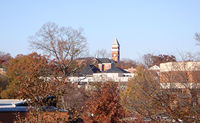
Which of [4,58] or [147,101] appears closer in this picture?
[147,101]

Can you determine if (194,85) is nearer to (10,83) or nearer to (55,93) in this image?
(55,93)

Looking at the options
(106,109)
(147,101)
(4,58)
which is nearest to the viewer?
(147,101)

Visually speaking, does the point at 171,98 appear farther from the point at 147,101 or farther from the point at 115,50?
the point at 115,50

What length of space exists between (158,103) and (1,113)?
11269 mm

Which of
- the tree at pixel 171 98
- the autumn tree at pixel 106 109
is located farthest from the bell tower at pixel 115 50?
the tree at pixel 171 98

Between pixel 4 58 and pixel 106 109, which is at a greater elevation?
pixel 4 58

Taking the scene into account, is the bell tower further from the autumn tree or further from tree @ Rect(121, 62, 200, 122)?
tree @ Rect(121, 62, 200, 122)

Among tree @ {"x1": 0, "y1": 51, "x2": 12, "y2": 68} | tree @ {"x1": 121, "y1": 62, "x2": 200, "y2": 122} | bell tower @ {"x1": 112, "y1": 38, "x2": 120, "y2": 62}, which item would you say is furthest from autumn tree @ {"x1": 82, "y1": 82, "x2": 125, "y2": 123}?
bell tower @ {"x1": 112, "y1": 38, "x2": 120, "y2": 62}

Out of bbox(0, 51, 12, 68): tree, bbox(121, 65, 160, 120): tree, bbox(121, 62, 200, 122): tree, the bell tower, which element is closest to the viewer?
bbox(121, 62, 200, 122): tree

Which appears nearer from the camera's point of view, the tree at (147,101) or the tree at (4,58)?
the tree at (147,101)

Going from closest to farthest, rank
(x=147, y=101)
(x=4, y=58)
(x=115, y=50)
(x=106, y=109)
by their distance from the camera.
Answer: (x=147, y=101) < (x=106, y=109) < (x=4, y=58) < (x=115, y=50)

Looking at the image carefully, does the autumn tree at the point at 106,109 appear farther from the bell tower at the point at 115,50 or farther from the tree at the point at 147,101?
the bell tower at the point at 115,50

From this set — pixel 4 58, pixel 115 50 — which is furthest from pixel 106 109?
pixel 115 50

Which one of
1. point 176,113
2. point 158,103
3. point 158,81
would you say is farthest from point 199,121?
point 158,81
